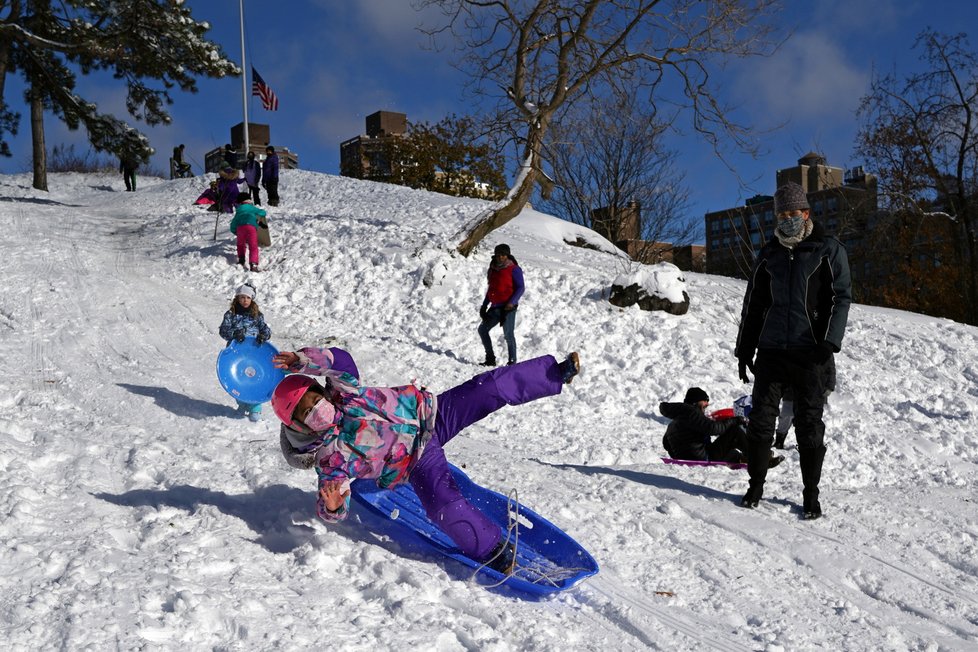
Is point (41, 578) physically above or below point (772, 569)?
above

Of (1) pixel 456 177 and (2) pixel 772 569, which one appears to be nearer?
(2) pixel 772 569

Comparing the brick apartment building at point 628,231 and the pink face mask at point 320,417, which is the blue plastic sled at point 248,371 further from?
the brick apartment building at point 628,231

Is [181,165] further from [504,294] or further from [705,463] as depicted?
[705,463]

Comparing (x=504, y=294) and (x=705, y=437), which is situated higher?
(x=504, y=294)

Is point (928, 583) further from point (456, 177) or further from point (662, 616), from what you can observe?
point (456, 177)

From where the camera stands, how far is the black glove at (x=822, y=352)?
406 centimetres

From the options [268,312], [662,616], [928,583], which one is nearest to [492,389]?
[662,616]

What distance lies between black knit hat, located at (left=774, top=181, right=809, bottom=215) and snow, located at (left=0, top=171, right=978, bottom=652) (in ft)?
6.04

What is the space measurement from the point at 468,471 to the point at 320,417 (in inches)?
78.8

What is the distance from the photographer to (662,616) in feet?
10.1

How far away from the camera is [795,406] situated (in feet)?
14.1

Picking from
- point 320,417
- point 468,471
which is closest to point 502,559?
point 320,417

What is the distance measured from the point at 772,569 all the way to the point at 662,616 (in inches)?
35.3

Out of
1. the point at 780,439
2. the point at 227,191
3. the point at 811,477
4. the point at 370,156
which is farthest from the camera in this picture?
the point at 370,156
